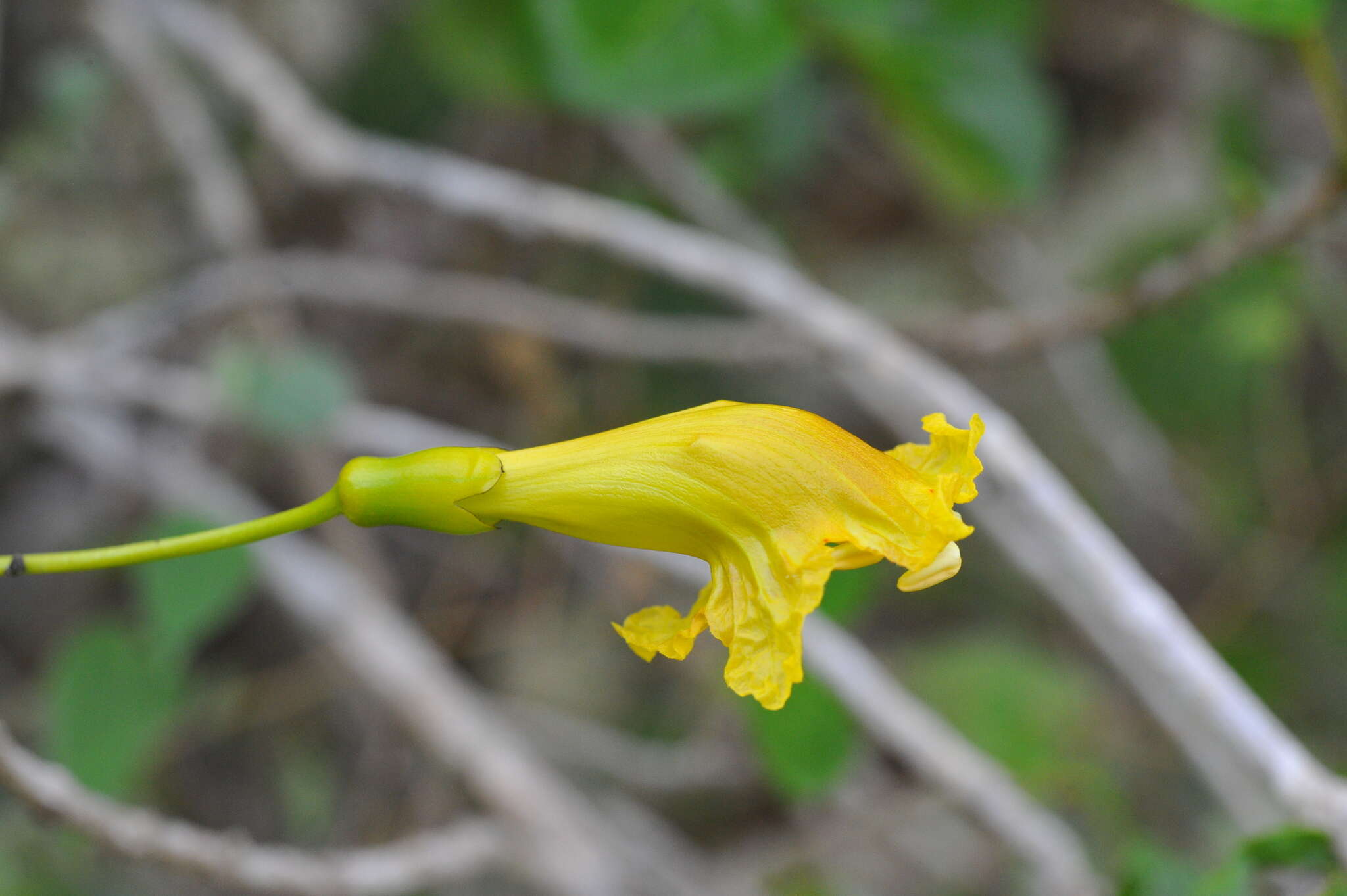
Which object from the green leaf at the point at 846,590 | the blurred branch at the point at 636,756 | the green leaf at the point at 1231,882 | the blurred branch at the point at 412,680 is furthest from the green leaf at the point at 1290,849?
the blurred branch at the point at 636,756

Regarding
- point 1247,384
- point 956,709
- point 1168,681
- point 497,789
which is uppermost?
point 1247,384

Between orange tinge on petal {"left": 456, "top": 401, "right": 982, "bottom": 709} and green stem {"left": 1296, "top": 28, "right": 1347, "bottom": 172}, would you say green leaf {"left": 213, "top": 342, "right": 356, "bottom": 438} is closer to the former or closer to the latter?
orange tinge on petal {"left": 456, "top": 401, "right": 982, "bottom": 709}

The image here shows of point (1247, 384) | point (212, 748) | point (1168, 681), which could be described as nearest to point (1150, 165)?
point (1247, 384)

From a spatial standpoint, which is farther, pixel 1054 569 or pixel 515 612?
pixel 515 612

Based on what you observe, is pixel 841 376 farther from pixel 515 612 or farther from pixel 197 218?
pixel 197 218

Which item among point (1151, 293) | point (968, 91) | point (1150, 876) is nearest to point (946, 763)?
point (1150, 876)

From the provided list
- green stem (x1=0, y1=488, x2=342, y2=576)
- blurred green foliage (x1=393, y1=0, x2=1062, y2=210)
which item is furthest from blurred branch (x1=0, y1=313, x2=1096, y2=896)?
green stem (x1=0, y1=488, x2=342, y2=576)

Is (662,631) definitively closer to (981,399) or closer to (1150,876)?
(1150,876)
